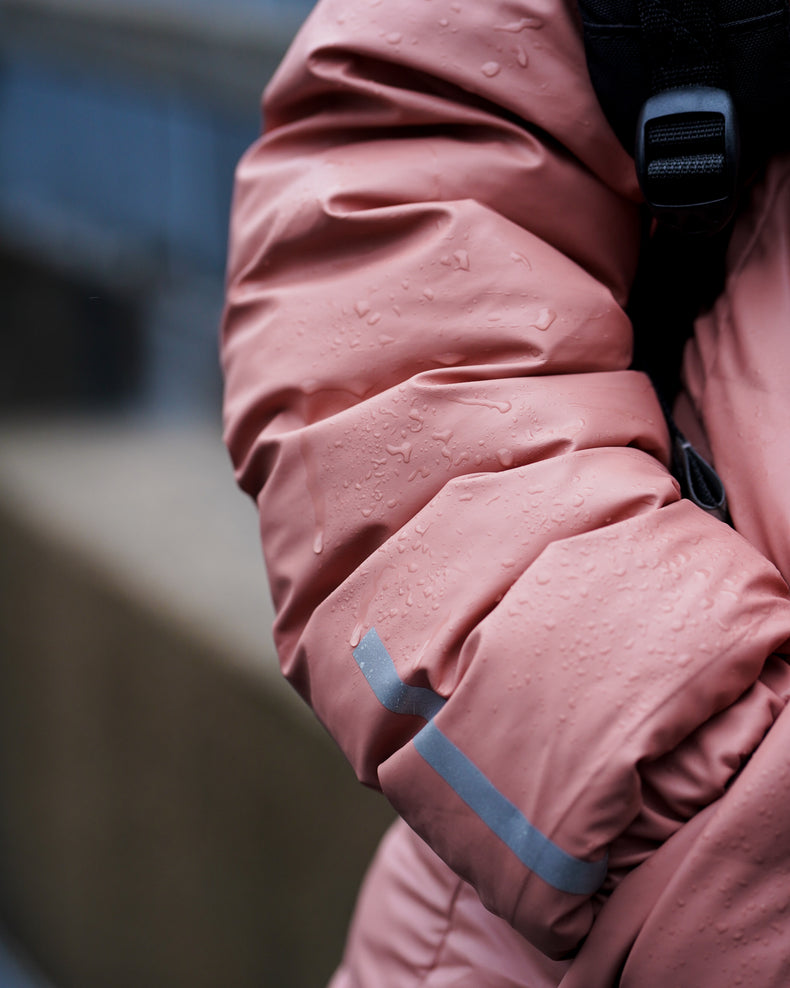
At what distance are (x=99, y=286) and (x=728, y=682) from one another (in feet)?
10.3

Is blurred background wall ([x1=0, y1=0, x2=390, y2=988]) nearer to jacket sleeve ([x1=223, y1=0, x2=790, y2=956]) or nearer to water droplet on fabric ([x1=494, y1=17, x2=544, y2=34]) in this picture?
jacket sleeve ([x1=223, y1=0, x2=790, y2=956])

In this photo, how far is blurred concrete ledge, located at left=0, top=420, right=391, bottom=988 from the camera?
1985 mm

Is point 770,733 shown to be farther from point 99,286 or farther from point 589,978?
point 99,286

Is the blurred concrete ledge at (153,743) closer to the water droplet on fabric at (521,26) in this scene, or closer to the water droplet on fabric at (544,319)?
the water droplet on fabric at (544,319)

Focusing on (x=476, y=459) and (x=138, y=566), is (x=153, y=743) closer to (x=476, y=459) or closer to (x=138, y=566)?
(x=138, y=566)

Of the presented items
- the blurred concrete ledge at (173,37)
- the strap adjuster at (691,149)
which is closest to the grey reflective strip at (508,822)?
the strap adjuster at (691,149)

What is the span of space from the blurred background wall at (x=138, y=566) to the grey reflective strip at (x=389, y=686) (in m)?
1.10

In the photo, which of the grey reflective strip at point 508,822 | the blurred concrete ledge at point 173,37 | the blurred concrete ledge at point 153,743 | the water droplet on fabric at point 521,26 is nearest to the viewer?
the grey reflective strip at point 508,822

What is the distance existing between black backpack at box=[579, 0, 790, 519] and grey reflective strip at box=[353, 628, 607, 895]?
0.84 ft

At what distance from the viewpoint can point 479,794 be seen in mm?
662

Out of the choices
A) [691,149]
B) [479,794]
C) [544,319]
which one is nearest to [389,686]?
[479,794]

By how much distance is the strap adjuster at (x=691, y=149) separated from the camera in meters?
0.71

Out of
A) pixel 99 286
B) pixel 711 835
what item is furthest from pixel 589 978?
pixel 99 286

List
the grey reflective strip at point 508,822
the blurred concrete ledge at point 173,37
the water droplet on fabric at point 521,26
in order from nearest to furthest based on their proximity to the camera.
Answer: the grey reflective strip at point 508,822, the water droplet on fabric at point 521,26, the blurred concrete ledge at point 173,37
